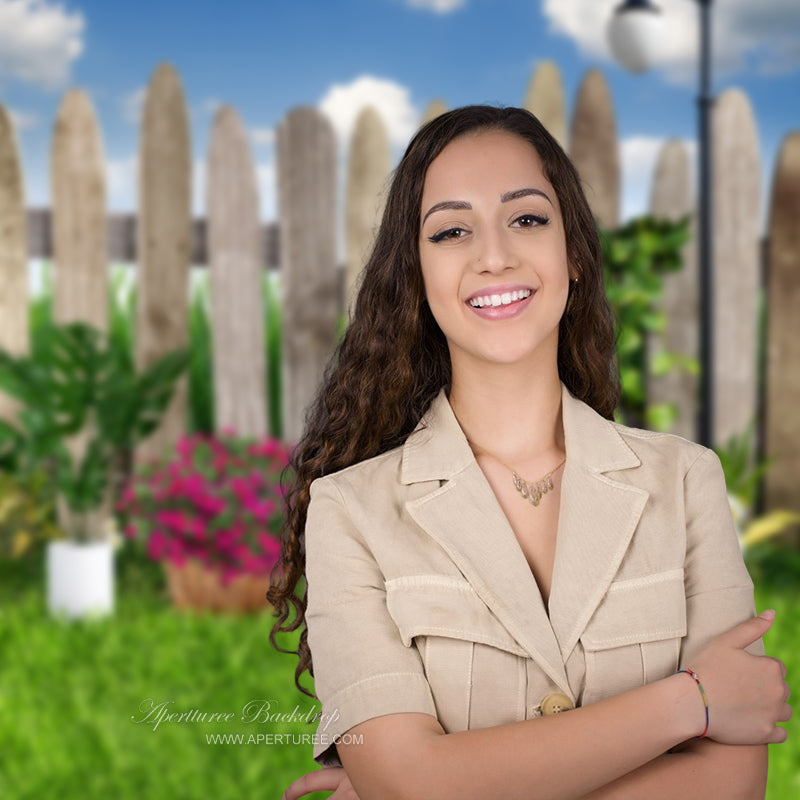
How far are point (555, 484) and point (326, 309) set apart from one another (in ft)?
12.7

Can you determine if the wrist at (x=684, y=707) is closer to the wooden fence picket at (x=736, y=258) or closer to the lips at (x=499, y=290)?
the lips at (x=499, y=290)

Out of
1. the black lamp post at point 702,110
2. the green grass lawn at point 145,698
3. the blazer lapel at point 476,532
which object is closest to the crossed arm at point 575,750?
the blazer lapel at point 476,532

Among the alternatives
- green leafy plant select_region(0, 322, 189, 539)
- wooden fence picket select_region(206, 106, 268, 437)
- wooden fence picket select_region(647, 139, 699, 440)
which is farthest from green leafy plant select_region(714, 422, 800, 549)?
green leafy plant select_region(0, 322, 189, 539)

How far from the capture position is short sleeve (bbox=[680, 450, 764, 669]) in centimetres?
131

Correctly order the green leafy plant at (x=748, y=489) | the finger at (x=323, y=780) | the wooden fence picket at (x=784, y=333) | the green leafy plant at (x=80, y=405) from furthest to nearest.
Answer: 1. the wooden fence picket at (x=784, y=333)
2. the green leafy plant at (x=748, y=489)
3. the green leafy plant at (x=80, y=405)
4. the finger at (x=323, y=780)

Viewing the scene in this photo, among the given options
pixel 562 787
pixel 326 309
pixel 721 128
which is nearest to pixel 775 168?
pixel 721 128

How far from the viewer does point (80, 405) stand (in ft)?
14.7

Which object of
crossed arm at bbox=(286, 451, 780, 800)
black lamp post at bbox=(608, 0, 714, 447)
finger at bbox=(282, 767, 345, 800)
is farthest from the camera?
black lamp post at bbox=(608, 0, 714, 447)

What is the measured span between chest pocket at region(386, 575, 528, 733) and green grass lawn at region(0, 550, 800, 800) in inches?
28.7

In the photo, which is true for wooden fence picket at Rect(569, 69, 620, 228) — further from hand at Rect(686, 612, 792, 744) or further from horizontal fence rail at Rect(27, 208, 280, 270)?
hand at Rect(686, 612, 792, 744)

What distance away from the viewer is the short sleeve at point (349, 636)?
4.02ft

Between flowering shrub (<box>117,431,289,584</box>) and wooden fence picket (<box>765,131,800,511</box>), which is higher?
wooden fence picket (<box>765,131,800,511</box>)

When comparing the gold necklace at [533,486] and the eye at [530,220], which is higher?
the eye at [530,220]

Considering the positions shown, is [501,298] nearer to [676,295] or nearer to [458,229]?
[458,229]
